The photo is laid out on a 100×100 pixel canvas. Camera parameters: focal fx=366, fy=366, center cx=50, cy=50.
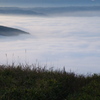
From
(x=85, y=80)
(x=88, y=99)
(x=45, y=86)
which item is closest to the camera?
(x=88, y=99)

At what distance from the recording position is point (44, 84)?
10125 millimetres

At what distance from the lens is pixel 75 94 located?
9.85 meters

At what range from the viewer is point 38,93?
9.49m

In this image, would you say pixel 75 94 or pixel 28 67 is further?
pixel 28 67

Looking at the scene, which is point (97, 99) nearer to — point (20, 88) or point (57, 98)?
point (57, 98)

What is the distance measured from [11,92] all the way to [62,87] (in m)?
1.55

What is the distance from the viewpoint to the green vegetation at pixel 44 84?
371 inches

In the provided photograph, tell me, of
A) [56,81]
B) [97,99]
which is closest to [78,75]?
[56,81]

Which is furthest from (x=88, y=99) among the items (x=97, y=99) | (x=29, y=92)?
(x=29, y=92)

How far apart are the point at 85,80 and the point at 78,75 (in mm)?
464

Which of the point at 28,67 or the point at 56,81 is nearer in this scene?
the point at 56,81

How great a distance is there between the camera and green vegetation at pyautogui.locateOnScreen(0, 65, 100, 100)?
9414 mm

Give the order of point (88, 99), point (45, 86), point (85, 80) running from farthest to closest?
point (85, 80) → point (45, 86) → point (88, 99)

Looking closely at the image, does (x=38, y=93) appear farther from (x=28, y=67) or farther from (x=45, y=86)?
(x=28, y=67)
